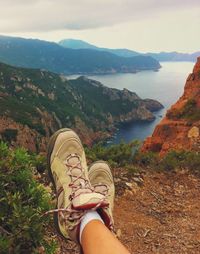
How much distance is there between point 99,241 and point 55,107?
11309 cm

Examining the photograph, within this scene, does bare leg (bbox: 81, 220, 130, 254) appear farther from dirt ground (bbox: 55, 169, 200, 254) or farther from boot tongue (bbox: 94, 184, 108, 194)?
dirt ground (bbox: 55, 169, 200, 254)

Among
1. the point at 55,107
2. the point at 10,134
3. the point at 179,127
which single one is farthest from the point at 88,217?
the point at 55,107

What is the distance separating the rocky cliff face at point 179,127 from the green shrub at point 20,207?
66.4ft

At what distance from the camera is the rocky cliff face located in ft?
81.8

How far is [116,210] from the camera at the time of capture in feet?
23.4

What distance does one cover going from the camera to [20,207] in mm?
3314

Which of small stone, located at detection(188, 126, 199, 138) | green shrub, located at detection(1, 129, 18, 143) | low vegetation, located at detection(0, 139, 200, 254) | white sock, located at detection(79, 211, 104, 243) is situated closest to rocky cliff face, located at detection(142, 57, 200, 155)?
small stone, located at detection(188, 126, 199, 138)

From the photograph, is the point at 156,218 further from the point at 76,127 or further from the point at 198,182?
the point at 76,127

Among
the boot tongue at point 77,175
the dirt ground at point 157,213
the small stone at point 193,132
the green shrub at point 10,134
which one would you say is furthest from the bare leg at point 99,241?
the green shrub at point 10,134

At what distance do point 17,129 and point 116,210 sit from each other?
237 ft

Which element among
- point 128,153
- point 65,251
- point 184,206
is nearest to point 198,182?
point 184,206

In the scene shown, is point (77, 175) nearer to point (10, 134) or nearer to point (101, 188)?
point (101, 188)

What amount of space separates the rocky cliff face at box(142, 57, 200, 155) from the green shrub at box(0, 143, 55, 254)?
797 inches

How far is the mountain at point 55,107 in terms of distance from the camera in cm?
8081
